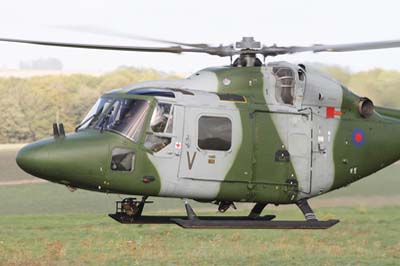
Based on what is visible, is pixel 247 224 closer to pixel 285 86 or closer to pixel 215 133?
pixel 215 133

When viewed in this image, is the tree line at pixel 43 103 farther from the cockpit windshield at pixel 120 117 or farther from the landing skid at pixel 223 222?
the cockpit windshield at pixel 120 117

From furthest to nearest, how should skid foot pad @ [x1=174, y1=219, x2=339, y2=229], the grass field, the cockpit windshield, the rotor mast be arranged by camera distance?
the grass field
the rotor mast
skid foot pad @ [x1=174, y1=219, x2=339, y2=229]
the cockpit windshield

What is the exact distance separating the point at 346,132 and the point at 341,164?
20.4 inches

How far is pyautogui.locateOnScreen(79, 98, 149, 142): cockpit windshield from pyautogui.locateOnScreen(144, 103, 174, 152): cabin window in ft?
0.53

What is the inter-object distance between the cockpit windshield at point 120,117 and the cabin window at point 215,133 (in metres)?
0.90

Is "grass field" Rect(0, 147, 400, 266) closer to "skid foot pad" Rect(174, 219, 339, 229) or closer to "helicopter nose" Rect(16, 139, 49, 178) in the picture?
"skid foot pad" Rect(174, 219, 339, 229)

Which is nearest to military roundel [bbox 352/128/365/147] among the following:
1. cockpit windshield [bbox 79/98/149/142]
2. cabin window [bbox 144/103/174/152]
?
cabin window [bbox 144/103/174/152]

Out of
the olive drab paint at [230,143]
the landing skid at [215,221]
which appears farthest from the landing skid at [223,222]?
the olive drab paint at [230,143]

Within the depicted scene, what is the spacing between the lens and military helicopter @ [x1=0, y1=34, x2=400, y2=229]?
14.2 metres

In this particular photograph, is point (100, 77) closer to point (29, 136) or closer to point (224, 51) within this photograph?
point (29, 136)

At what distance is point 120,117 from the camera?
1445 centimetres

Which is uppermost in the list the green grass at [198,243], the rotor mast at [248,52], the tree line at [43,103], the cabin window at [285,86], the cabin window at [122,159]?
the rotor mast at [248,52]

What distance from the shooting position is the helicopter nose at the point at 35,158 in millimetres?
13984

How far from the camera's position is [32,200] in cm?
3803
